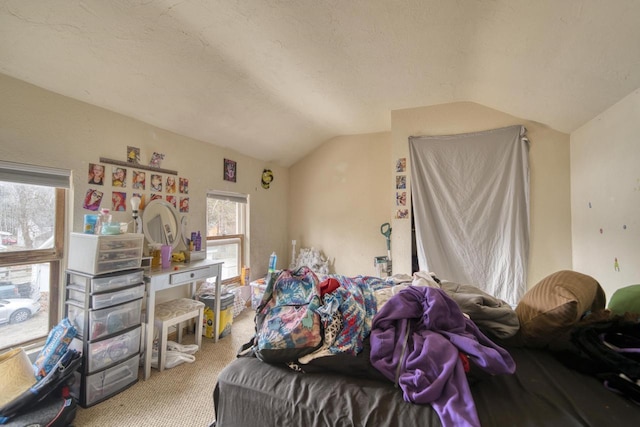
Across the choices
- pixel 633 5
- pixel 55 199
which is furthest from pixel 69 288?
pixel 633 5

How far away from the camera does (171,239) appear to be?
2445 mm

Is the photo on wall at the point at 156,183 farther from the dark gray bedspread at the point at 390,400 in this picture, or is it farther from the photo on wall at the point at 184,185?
the dark gray bedspread at the point at 390,400

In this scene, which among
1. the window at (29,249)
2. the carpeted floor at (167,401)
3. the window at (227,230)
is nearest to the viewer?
the carpeted floor at (167,401)

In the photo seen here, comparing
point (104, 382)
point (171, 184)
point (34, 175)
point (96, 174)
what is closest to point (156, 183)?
point (171, 184)

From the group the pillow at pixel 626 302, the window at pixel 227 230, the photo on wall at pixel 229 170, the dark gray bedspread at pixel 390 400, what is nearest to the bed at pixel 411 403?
the dark gray bedspread at pixel 390 400

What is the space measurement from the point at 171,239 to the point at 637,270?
3481 millimetres

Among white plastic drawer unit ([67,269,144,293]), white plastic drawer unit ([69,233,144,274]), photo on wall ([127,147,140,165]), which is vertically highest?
photo on wall ([127,147,140,165])

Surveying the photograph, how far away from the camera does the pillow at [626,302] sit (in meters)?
1.21

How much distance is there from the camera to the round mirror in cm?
225

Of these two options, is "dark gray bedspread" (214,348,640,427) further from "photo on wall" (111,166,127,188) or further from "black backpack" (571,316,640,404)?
"photo on wall" (111,166,127,188)

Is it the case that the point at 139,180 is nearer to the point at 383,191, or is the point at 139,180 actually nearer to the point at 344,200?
the point at 344,200

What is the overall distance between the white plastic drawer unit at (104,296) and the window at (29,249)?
242 millimetres

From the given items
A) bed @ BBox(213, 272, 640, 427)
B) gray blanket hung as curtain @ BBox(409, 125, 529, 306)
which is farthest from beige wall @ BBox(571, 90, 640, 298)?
bed @ BBox(213, 272, 640, 427)

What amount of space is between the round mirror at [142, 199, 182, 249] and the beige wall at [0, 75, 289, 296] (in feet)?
0.52
